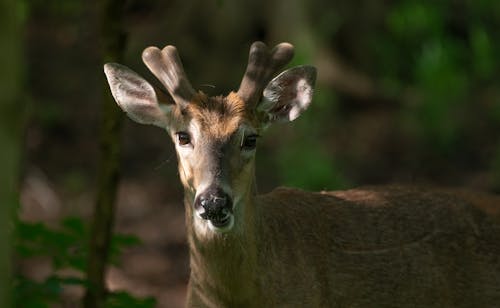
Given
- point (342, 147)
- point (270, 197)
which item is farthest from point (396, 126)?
point (270, 197)

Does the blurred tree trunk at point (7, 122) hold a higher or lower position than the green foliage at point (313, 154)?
lower

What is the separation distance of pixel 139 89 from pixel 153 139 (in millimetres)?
7108

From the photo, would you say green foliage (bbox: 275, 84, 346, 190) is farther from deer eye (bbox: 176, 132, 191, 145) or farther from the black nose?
the black nose

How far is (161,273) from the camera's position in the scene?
1113cm

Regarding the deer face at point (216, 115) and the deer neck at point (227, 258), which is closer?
the deer face at point (216, 115)

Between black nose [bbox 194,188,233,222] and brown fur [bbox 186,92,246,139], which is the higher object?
brown fur [bbox 186,92,246,139]

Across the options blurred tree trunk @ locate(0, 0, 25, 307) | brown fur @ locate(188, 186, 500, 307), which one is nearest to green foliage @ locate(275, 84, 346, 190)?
brown fur @ locate(188, 186, 500, 307)

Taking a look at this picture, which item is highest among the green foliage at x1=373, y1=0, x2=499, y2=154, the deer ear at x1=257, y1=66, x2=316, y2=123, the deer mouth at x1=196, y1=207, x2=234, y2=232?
the green foliage at x1=373, y1=0, x2=499, y2=154

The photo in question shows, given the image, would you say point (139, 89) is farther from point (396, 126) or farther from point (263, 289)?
point (396, 126)

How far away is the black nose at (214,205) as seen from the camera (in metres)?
5.39

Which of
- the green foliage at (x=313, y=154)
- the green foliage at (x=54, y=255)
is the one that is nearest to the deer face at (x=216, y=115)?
the green foliage at (x=54, y=255)

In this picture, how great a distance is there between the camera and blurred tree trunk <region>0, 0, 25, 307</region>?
2.98 m

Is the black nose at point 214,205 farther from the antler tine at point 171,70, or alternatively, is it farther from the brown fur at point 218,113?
the antler tine at point 171,70

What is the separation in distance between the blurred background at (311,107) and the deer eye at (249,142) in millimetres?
5399
